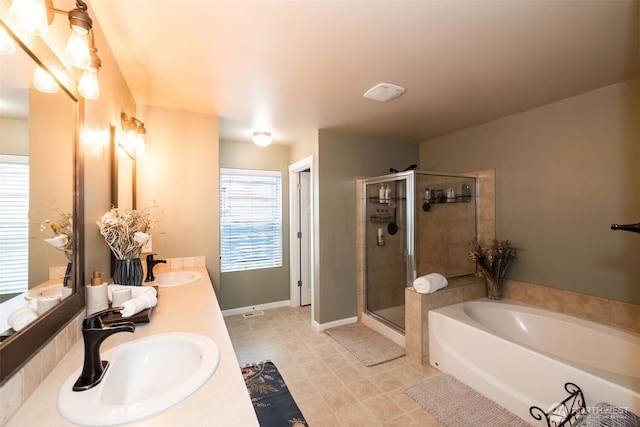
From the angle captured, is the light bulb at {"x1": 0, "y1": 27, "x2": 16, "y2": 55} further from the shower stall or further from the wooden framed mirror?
the shower stall

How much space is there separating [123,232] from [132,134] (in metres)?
0.82

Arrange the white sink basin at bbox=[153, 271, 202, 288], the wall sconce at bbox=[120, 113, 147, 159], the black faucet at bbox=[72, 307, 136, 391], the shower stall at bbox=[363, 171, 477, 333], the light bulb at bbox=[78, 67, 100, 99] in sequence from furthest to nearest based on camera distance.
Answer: the shower stall at bbox=[363, 171, 477, 333] → the white sink basin at bbox=[153, 271, 202, 288] → the wall sconce at bbox=[120, 113, 147, 159] → the light bulb at bbox=[78, 67, 100, 99] → the black faucet at bbox=[72, 307, 136, 391]

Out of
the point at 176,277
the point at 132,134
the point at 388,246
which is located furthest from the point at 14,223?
the point at 388,246

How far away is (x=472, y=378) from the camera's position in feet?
6.77

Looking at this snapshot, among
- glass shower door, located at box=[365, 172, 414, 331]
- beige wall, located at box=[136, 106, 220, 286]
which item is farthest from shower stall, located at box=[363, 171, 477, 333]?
beige wall, located at box=[136, 106, 220, 286]

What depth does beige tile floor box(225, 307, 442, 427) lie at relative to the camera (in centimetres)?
183

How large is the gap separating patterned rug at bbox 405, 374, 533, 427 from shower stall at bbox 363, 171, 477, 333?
780mm

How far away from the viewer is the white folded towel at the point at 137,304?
47.3 inches

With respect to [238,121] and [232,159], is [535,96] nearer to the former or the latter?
[238,121]

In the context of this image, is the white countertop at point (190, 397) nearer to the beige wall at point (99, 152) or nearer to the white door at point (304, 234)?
the beige wall at point (99, 152)

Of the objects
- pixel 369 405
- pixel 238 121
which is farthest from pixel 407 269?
pixel 238 121

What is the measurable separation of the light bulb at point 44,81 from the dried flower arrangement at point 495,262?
3.24 meters

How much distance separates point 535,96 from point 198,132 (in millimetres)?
2993

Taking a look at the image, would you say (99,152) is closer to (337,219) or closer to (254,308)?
(337,219)
